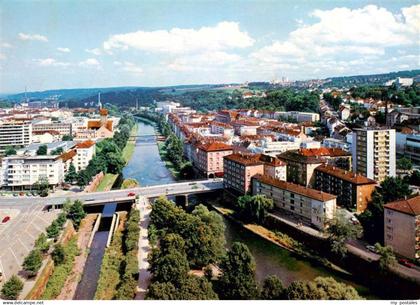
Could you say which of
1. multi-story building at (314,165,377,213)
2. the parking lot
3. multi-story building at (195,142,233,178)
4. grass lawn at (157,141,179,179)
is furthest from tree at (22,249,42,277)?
grass lawn at (157,141,179,179)

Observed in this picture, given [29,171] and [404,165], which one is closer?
[404,165]

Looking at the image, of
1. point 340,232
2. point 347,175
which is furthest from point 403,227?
point 347,175

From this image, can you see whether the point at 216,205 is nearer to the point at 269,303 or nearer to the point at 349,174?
the point at 349,174

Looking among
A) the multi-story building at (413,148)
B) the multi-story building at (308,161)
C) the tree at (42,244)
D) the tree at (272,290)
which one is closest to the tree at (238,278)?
the tree at (272,290)

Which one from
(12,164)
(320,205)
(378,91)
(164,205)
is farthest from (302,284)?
(378,91)

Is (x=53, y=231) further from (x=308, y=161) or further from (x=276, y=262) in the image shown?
(x=308, y=161)

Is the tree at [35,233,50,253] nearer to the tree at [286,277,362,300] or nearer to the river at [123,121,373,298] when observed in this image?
the river at [123,121,373,298]

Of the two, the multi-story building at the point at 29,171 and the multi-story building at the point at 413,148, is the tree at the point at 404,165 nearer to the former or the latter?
the multi-story building at the point at 413,148
